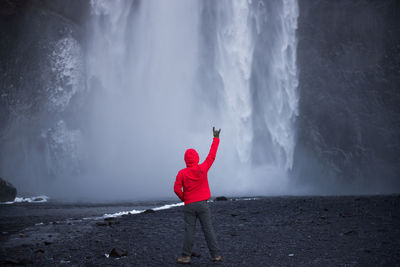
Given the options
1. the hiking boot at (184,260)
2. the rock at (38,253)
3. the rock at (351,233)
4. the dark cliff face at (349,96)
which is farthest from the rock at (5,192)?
the dark cliff face at (349,96)

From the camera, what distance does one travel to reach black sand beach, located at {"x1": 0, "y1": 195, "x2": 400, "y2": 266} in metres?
5.95

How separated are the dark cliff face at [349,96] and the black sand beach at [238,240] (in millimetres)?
24038

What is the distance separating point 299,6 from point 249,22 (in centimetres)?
534

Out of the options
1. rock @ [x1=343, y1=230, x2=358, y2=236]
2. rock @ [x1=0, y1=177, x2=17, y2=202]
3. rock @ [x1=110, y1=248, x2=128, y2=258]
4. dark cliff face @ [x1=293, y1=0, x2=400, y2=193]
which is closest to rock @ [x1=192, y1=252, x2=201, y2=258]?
rock @ [x1=110, y1=248, x2=128, y2=258]

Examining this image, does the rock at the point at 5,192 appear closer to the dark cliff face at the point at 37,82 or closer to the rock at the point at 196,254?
the dark cliff face at the point at 37,82

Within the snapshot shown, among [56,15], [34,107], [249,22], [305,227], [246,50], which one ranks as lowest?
[305,227]

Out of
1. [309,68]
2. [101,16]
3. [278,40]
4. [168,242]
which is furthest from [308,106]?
[168,242]

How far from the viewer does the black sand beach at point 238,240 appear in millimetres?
5953

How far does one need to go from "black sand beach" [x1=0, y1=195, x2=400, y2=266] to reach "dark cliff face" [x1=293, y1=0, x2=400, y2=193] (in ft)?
78.9

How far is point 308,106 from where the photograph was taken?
3622cm

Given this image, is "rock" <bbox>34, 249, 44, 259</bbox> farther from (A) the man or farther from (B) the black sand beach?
(A) the man

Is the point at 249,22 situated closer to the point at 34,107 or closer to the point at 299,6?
the point at 299,6

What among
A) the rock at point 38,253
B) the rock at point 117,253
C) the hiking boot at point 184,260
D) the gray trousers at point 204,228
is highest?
the gray trousers at point 204,228

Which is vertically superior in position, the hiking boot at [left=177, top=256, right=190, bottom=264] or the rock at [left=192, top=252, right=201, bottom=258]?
the hiking boot at [left=177, top=256, right=190, bottom=264]
